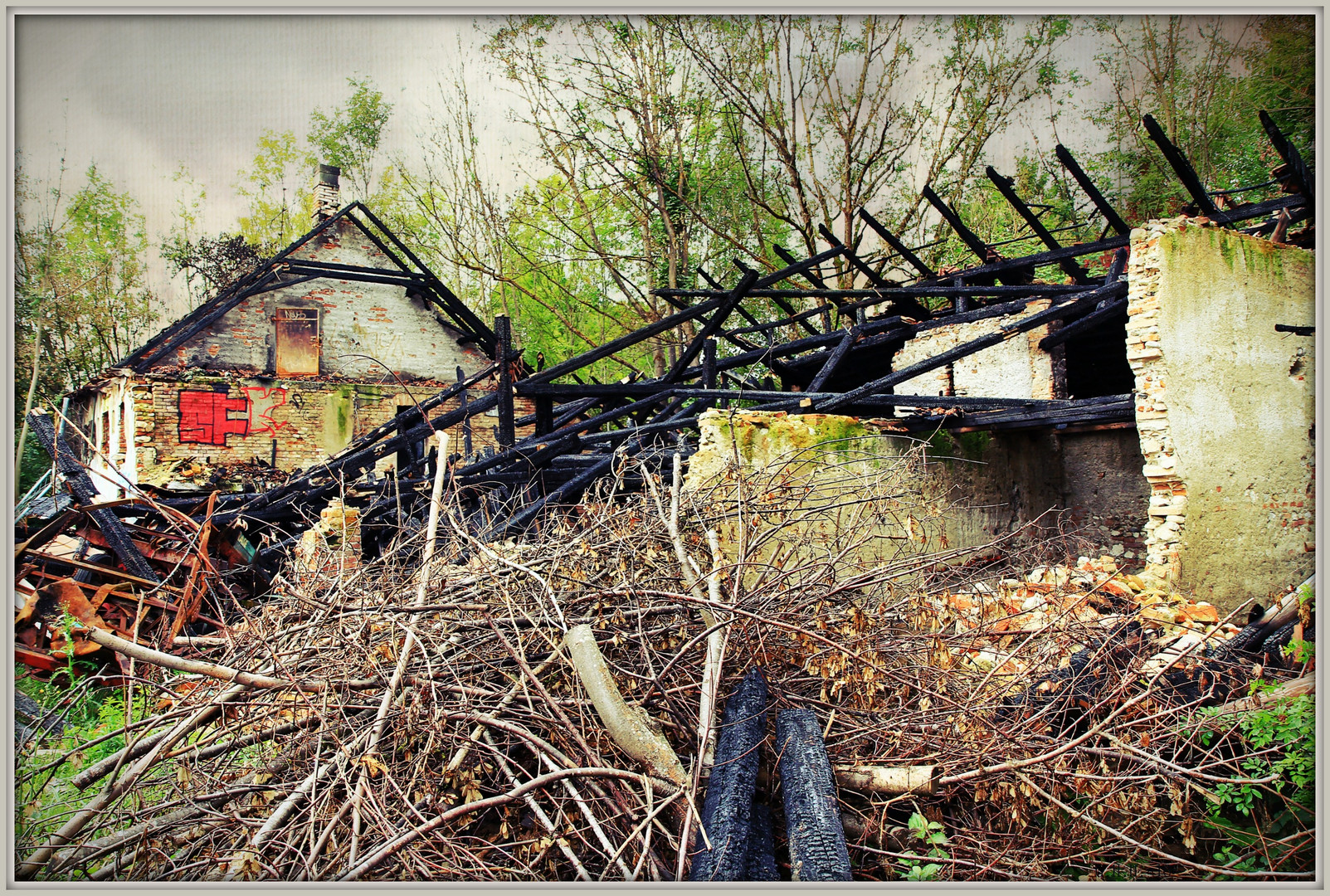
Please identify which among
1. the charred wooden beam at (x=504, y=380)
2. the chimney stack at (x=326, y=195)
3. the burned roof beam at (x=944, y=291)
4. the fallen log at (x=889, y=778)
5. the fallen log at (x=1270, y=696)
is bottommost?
the fallen log at (x=889, y=778)

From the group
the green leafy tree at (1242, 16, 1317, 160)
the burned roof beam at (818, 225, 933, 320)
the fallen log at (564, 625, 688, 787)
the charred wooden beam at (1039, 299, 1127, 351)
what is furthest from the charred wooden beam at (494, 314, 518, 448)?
the green leafy tree at (1242, 16, 1317, 160)

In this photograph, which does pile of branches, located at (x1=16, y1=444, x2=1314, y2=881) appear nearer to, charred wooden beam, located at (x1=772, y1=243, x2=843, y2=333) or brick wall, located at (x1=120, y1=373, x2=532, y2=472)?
charred wooden beam, located at (x1=772, y1=243, x2=843, y2=333)

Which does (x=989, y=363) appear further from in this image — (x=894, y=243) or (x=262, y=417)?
(x=262, y=417)

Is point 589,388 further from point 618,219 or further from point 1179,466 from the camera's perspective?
point 618,219

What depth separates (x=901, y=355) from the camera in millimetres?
10867

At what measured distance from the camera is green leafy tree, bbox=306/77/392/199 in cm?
1153

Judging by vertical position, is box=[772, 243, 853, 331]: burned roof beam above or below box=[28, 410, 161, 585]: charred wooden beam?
above

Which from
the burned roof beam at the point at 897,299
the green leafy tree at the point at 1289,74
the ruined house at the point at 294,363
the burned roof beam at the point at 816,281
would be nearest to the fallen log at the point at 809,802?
the green leafy tree at the point at 1289,74

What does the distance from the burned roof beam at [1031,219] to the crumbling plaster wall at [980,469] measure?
211cm

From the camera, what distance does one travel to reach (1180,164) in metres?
6.10

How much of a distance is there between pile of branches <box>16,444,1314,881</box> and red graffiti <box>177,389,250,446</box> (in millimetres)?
13642

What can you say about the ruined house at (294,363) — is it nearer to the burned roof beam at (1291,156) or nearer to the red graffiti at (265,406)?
the red graffiti at (265,406)

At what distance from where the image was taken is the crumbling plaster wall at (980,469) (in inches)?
238
